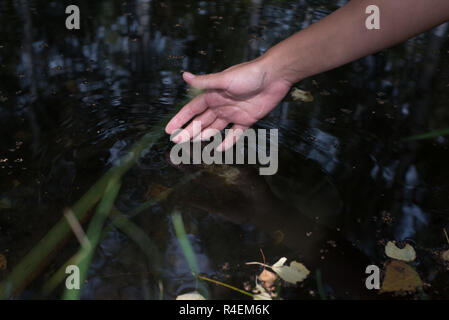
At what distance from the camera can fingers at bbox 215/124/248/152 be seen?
1.62m

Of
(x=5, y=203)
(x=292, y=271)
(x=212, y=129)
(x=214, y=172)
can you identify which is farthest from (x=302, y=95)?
(x=5, y=203)

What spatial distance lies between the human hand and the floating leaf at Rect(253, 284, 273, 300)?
0.67 m

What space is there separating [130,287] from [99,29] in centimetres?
191

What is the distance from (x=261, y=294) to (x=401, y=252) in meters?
0.50

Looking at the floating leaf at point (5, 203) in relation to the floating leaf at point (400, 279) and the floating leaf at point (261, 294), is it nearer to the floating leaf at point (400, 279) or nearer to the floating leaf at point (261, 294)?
the floating leaf at point (261, 294)

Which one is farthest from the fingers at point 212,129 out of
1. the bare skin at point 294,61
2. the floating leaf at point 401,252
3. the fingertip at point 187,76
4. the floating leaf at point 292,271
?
the floating leaf at point 401,252

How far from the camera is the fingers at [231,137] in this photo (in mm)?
1621

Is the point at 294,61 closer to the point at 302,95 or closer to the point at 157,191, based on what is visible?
the point at 302,95

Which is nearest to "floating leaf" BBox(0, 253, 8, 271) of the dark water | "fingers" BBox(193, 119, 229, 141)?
the dark water

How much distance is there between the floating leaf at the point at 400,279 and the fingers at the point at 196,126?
3.04 ft

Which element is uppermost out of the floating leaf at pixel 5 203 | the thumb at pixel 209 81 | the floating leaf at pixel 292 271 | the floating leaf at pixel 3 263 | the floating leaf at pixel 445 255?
the thumb at pixel 209 81

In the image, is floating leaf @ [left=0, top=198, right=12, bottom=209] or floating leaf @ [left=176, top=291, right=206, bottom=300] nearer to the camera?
floating leaf @ [left=176, top=291, right=206, bottom=300]

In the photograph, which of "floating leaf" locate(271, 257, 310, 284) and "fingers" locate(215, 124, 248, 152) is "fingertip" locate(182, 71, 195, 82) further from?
"floating leaf" locate(271, 257, 310, 284)

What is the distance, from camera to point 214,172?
5.01 feet
